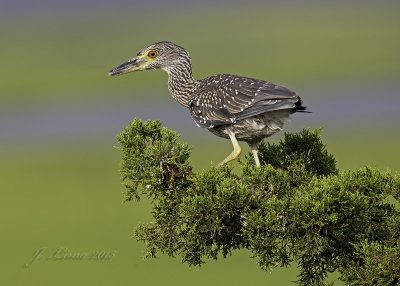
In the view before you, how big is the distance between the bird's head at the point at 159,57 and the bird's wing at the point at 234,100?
0.77 meters

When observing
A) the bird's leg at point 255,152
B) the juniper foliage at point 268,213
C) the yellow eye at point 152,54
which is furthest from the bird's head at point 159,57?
the juniper foliage at point 268,213

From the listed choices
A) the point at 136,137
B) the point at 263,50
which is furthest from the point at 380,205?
the point at 263,50

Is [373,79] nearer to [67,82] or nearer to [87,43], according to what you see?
[67,82]

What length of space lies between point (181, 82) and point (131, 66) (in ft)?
2.15

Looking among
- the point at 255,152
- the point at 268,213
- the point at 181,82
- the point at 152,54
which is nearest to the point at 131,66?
the point at 152,54

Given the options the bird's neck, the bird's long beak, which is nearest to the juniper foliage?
the bird's neck

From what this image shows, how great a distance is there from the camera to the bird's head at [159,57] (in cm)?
1016

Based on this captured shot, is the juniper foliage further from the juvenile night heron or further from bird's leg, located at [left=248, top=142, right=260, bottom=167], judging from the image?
the juvenile night heron

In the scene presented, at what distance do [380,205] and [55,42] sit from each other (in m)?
60.9

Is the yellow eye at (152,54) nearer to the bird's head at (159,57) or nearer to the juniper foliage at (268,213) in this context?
the bird's head at (159,57)

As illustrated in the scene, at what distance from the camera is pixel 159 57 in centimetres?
1020

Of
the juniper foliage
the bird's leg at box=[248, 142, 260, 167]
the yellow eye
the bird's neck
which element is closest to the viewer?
the juniper foliage

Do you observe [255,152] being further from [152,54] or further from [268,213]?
[152,54]

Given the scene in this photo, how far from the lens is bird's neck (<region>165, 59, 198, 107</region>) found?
390 inches
